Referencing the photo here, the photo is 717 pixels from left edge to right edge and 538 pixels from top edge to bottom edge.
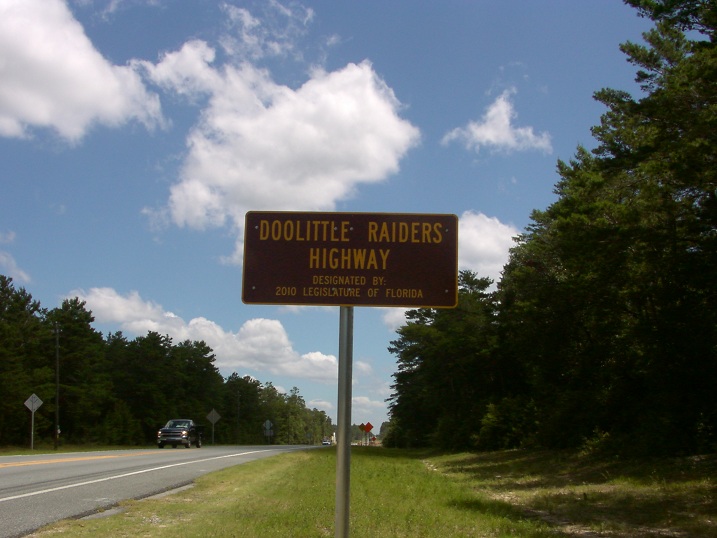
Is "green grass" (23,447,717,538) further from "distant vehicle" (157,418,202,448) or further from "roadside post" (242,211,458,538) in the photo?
"distant vehicle" (157,418,202,448)

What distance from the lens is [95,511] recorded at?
1180cm

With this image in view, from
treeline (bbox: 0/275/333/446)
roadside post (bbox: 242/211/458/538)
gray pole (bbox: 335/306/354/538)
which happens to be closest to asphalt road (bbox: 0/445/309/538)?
gray pole (bbox: 335/306/354/538)

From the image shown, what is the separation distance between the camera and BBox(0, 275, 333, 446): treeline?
63.3 meters

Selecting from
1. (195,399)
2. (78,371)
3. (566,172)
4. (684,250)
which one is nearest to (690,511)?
(684,250)

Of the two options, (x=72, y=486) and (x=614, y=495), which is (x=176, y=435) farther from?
(x=614, y=495)

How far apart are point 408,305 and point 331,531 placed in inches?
188

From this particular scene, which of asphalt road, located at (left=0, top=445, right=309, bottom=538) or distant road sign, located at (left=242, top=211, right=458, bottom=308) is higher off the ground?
distant road sign, located at (left=242, top=211, right=458, bottom=308)

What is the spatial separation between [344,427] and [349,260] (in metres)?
1.42

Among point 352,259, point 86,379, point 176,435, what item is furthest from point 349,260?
point 86,379

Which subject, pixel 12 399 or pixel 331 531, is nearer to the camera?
pixel 331 531

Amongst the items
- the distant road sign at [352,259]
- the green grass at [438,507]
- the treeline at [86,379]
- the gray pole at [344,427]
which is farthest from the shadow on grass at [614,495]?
the treeline at [86,379]

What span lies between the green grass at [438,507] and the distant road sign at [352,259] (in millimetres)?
4268

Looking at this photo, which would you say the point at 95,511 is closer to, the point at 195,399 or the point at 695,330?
the point at 695,330

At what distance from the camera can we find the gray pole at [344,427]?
5.94 meters
